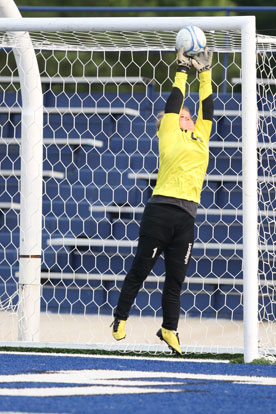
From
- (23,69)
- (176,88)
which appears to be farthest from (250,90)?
(23,69)

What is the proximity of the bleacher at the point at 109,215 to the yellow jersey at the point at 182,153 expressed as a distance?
2.50 metres

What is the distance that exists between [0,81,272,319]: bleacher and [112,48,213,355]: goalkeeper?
2484 millimetres

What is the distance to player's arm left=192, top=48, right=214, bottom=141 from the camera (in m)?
4.69

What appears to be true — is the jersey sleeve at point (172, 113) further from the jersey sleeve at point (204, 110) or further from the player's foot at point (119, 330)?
the player's foot at point (119, 330)

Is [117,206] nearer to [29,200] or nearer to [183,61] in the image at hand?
[29,200]

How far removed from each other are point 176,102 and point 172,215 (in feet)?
1.73

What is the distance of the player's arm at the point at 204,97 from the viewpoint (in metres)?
4.69

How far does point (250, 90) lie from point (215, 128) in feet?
10.8

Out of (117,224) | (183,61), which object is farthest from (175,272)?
(117,224)

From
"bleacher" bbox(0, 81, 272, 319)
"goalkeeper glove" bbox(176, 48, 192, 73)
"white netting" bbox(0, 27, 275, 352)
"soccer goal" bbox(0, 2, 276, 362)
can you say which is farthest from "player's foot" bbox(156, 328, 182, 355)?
"bleacher" bbox(0, 81, 272, 319)

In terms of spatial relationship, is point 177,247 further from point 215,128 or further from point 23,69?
point 215,128

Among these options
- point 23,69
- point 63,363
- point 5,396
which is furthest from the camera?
point 23,69

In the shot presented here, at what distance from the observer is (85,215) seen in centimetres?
808

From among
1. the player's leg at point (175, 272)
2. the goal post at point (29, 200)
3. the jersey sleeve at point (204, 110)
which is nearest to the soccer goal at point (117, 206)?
the goal post at point (29, 200)
